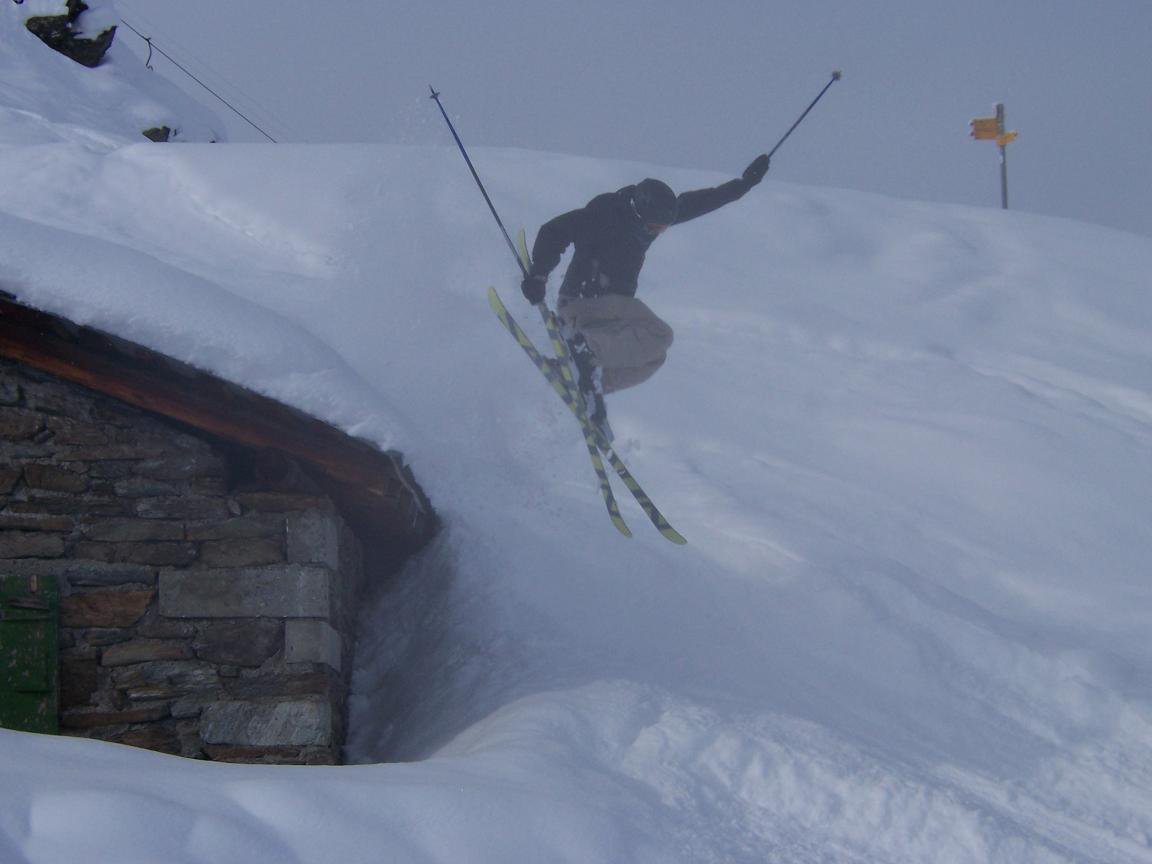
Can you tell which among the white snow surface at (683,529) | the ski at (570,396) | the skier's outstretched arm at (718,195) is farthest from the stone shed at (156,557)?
the skier's outstretched arm at (718,195)

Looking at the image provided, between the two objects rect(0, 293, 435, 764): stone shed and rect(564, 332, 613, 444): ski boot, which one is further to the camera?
rect(564, 332, 613, 444): ski boot

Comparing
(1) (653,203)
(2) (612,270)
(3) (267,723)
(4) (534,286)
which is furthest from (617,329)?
(3) (267,723)

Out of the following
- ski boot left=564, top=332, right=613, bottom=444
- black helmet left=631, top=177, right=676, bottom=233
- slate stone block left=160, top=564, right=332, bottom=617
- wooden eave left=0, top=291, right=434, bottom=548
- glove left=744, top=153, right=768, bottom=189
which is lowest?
slate stone block left=160, top=564, right=332, bottom=617

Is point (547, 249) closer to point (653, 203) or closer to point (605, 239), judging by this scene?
point (605, 239)

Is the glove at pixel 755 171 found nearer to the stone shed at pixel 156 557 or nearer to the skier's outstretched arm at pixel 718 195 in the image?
the skier's outstretched arm at pixel 718 195

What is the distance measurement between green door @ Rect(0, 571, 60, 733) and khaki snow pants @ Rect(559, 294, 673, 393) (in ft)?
12.6

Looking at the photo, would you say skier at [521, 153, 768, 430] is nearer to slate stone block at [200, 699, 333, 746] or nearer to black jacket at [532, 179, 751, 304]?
black jacket at [532, 179, 751, 304]

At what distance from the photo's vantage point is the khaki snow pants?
7848mm

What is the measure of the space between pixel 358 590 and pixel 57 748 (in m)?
3.32

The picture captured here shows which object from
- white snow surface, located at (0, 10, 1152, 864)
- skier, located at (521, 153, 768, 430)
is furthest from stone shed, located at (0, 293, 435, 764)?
skier, located at (521, 153, 768, 430)

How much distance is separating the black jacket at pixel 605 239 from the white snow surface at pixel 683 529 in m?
1.47

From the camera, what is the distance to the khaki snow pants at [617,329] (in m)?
7.85

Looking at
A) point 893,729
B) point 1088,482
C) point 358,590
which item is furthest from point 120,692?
point 1088,482

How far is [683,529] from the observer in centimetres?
813
